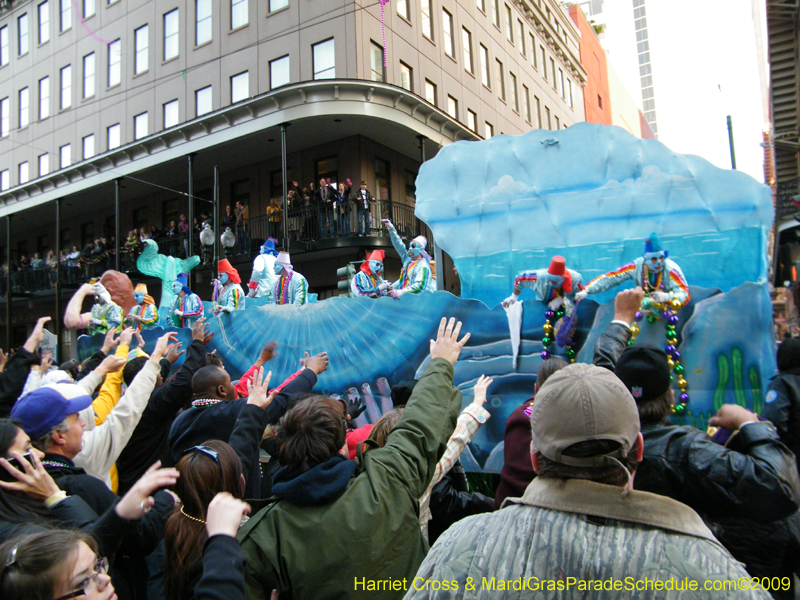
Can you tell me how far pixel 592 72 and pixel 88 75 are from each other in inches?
1069

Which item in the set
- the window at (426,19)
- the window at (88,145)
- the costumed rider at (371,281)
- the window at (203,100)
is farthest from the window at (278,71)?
the costumed rider at (371,281)

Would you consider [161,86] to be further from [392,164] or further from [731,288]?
[731,288]

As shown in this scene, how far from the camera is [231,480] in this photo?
226 centimetres

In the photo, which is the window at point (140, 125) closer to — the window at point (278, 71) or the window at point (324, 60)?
the window at point (278, 71)

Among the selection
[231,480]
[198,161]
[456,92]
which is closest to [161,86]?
[198,161]

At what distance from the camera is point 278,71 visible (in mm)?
16844

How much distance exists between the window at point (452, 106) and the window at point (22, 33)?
59.8 ft

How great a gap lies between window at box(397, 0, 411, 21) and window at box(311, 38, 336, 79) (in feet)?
8.40

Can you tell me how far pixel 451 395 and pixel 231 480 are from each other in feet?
3.12

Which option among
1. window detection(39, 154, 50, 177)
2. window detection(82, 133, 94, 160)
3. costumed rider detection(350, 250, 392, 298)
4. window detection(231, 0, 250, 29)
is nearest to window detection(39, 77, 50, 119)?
window detection(39, 154, 50, 177)

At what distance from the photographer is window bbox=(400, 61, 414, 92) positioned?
17.1 m

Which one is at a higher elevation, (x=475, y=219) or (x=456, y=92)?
(x=456, y=92)

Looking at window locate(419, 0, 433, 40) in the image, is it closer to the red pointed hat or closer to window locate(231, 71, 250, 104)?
window locate(231, 71, 250, 104)

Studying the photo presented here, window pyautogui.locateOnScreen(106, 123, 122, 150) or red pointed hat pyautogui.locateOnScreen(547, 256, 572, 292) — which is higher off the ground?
window pyautogui.locateOnScreen(106, 123, 122, 150)
